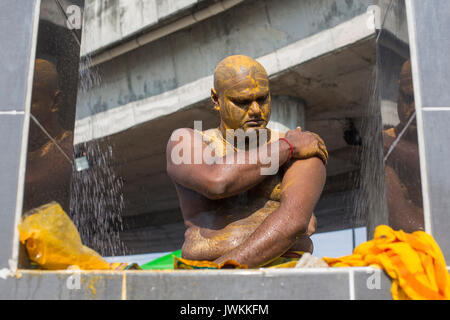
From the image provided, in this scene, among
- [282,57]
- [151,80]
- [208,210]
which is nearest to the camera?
[208,210]

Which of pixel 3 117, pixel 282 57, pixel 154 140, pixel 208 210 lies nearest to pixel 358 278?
pixel 208 210

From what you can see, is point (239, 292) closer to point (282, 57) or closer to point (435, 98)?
point (435, 98)

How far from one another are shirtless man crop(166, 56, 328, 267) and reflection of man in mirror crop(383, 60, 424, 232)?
2.03 ft

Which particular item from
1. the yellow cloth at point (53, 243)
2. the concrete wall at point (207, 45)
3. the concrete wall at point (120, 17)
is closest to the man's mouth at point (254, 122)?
the yellow cloth at point (53, 243)

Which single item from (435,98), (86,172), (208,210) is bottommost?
(208,210)

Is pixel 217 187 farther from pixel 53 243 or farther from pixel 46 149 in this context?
pixel 46 149

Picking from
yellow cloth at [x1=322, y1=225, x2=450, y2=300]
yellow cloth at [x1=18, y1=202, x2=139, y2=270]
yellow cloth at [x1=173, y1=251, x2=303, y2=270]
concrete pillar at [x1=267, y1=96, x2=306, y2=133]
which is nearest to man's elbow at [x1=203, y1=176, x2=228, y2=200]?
yellow cloth at [x1=173, y1=251, x2=303, y2=270]

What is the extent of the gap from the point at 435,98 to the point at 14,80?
9.31 ft

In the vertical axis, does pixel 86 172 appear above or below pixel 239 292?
above

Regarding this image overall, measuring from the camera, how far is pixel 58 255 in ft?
12.3

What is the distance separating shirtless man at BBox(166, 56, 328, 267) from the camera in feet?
12.9

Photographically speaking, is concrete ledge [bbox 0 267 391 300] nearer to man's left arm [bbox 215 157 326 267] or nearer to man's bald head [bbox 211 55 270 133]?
man's left arm [bbox 215 157 326 267]

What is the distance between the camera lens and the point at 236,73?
4.38m

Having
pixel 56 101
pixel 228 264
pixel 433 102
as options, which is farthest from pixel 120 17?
pixel 228 264
